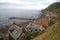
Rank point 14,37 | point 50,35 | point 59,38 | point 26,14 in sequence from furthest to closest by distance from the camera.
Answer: point 26,14 → point 14,37 → point 50,35 → point 59,38

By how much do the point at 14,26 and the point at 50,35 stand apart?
28.3 ft

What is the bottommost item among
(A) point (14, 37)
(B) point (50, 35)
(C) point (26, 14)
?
(C) point (26, 14)

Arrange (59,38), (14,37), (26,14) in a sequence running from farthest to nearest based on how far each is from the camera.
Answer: (26,14) → (14,37) → (59,38)

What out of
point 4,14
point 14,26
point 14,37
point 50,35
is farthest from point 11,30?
point 4,14

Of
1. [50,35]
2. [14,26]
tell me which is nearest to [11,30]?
[14,26]

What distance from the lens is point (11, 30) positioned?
13781 mm

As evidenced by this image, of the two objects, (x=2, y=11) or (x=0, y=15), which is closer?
(x=0, y=15)

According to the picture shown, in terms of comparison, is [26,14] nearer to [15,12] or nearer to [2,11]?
[15,12]

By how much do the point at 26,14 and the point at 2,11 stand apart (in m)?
3.44

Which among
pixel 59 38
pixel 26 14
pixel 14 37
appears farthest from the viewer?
pixel 26 14

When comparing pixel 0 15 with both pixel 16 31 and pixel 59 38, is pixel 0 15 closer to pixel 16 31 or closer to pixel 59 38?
pixel 16 31

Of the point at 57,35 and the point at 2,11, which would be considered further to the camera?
the point at 2,11

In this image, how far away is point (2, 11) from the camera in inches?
972

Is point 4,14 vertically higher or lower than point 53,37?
lower
